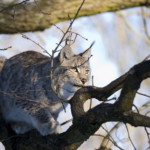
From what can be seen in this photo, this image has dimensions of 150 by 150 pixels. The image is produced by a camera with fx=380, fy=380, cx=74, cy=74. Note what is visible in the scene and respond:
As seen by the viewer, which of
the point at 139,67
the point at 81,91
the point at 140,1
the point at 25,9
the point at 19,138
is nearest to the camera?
the point at 139,67

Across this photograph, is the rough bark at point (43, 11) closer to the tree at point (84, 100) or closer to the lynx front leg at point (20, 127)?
the tree at point (84, 100)

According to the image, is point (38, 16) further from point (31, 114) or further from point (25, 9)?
point (31, 114)

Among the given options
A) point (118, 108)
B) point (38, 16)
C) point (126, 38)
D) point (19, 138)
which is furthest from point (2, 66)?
point (126, 38)

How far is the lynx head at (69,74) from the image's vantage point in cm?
455

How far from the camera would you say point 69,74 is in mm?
4582

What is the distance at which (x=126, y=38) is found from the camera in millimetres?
14758

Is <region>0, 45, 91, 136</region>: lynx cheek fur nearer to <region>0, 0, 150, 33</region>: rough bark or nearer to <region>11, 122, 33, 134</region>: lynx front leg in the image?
<region>11, 122, 33, 134</region>: lynx front leg

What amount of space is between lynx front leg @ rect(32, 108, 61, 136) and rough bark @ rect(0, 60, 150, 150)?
0.32 ft

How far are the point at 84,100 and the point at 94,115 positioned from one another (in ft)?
0.89

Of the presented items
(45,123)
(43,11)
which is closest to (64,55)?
(43,11)

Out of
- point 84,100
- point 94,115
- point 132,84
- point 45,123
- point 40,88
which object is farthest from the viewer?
point 40,88

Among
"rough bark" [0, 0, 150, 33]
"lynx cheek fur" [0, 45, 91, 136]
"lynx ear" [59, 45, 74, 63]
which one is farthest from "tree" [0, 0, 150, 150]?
"lynx ear" [59, 45, 74, 63]

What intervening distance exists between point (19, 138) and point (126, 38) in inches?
429

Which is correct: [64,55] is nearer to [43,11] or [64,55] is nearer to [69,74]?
[69,74]
